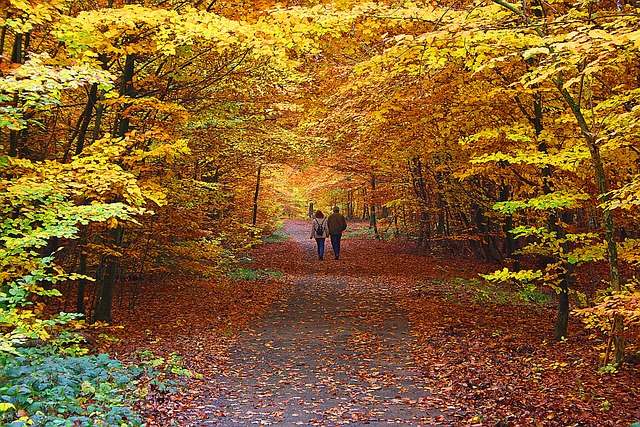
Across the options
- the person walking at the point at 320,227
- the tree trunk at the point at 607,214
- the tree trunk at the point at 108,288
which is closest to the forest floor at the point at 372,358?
the tree trunk at the point at 607,214

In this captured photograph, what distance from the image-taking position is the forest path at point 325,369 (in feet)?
17.5

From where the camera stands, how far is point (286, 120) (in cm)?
1538

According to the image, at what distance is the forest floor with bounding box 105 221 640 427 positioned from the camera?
518 cm

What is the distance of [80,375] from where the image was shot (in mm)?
5211

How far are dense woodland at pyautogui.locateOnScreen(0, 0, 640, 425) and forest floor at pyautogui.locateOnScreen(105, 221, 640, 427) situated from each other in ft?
2.67

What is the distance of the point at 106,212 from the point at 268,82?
633 centimetres

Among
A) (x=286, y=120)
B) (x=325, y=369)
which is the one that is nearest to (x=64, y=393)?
(x=325, y=369)

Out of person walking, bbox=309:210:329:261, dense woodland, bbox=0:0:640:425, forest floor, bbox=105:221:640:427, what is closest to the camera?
forest floor, bbox=105:221:640:427

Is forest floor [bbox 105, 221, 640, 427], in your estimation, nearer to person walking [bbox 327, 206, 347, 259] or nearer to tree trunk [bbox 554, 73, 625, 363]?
tree trunk [bbox 554, 73, 625, 363]

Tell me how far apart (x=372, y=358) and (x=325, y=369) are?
0.84m

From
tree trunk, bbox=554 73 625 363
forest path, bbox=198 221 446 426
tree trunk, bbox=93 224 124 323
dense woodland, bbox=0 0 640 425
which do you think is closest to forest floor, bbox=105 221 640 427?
forest path, bbox=198 221 446 426

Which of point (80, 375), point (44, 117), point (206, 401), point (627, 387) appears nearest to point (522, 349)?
point (627, 387)

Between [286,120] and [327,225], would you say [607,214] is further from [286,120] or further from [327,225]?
[327,225]

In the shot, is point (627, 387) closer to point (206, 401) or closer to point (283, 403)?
point (283, 403)
